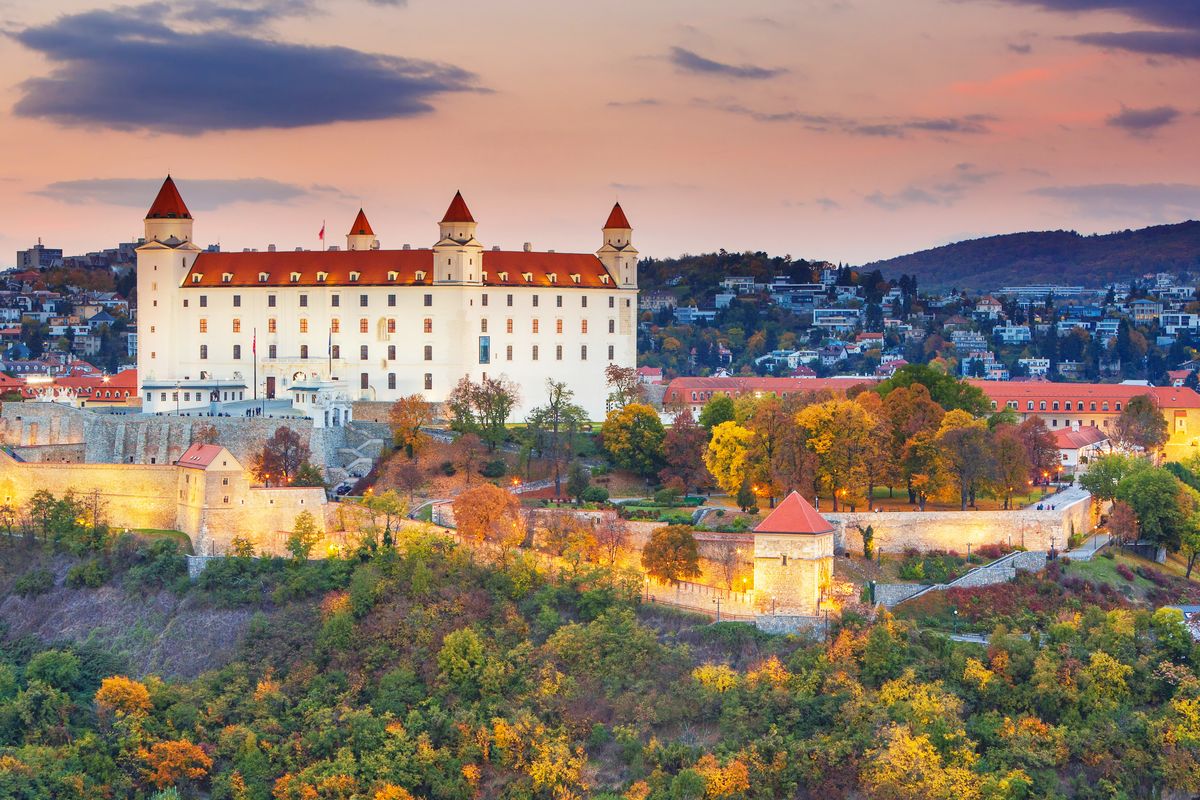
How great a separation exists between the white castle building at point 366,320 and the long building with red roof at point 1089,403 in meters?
17.3

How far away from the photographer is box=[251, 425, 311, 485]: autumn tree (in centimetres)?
5400

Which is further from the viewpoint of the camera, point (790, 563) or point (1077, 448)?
point (1077, 448)

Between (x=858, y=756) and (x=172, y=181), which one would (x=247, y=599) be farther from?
(x=172, y=181)

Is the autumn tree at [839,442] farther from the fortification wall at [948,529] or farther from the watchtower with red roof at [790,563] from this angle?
the watchtower with red roof at [790,563]

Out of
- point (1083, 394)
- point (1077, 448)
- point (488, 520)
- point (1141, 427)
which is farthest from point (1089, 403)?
point (488, 520)

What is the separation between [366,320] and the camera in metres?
64.3

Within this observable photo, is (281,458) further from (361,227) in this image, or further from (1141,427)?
(1141,427)

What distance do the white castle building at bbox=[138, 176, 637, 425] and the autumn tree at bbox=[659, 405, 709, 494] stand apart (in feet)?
Answer: 35.6

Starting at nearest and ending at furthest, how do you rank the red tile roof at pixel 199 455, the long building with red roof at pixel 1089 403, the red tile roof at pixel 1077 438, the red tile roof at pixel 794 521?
the red tile roof at pixel 794 521
the red tile roof at pixel 199 455
the red tile roof at pixel 1077 438
the long building with red roof at pixel 1089 403

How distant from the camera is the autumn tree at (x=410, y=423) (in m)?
56.4

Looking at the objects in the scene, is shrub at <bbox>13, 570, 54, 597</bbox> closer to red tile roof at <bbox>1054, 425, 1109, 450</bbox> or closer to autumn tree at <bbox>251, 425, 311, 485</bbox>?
autumn tree at <bbox>251, 425, 311, 485</bbox>

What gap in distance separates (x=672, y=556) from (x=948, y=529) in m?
7.83

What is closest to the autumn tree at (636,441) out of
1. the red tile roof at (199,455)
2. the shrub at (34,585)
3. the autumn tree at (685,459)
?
the autumn tree at (685,459)

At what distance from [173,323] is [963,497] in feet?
103
